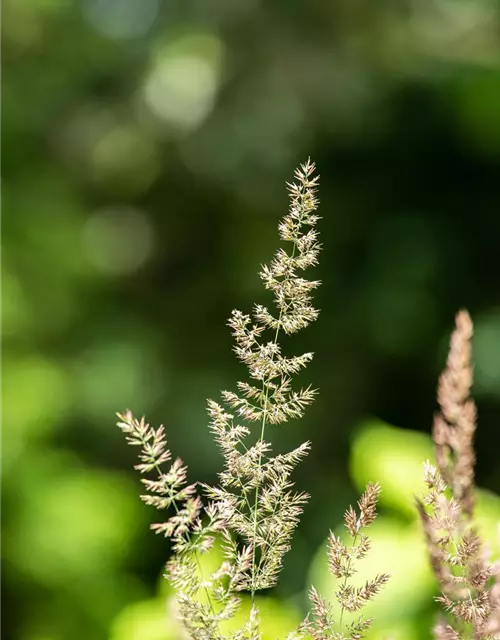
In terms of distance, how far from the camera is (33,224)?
3393mm

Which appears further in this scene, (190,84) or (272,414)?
(190,84)

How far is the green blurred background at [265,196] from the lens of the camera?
10.7 feet

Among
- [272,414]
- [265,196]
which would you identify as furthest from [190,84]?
[272,414]

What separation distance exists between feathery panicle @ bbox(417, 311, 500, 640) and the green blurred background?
8.71ft

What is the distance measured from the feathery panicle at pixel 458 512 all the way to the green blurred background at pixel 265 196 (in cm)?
265

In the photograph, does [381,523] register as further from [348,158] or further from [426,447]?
[348,158]

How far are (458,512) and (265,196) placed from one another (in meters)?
3.24

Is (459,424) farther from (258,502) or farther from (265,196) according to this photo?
(265,196)

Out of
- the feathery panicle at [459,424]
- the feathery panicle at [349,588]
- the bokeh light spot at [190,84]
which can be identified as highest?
the bokeh light spot at [190,84]

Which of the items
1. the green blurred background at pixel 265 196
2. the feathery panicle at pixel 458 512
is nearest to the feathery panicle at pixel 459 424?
the feathery panicle at pixel 458 512

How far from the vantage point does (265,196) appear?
11.7 ft

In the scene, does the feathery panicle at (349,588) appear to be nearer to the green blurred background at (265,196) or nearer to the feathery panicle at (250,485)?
the feathery panicle at (250,485)

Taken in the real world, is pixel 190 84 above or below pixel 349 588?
above

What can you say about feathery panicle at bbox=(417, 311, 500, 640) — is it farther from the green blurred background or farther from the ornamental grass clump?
the green blurred background
